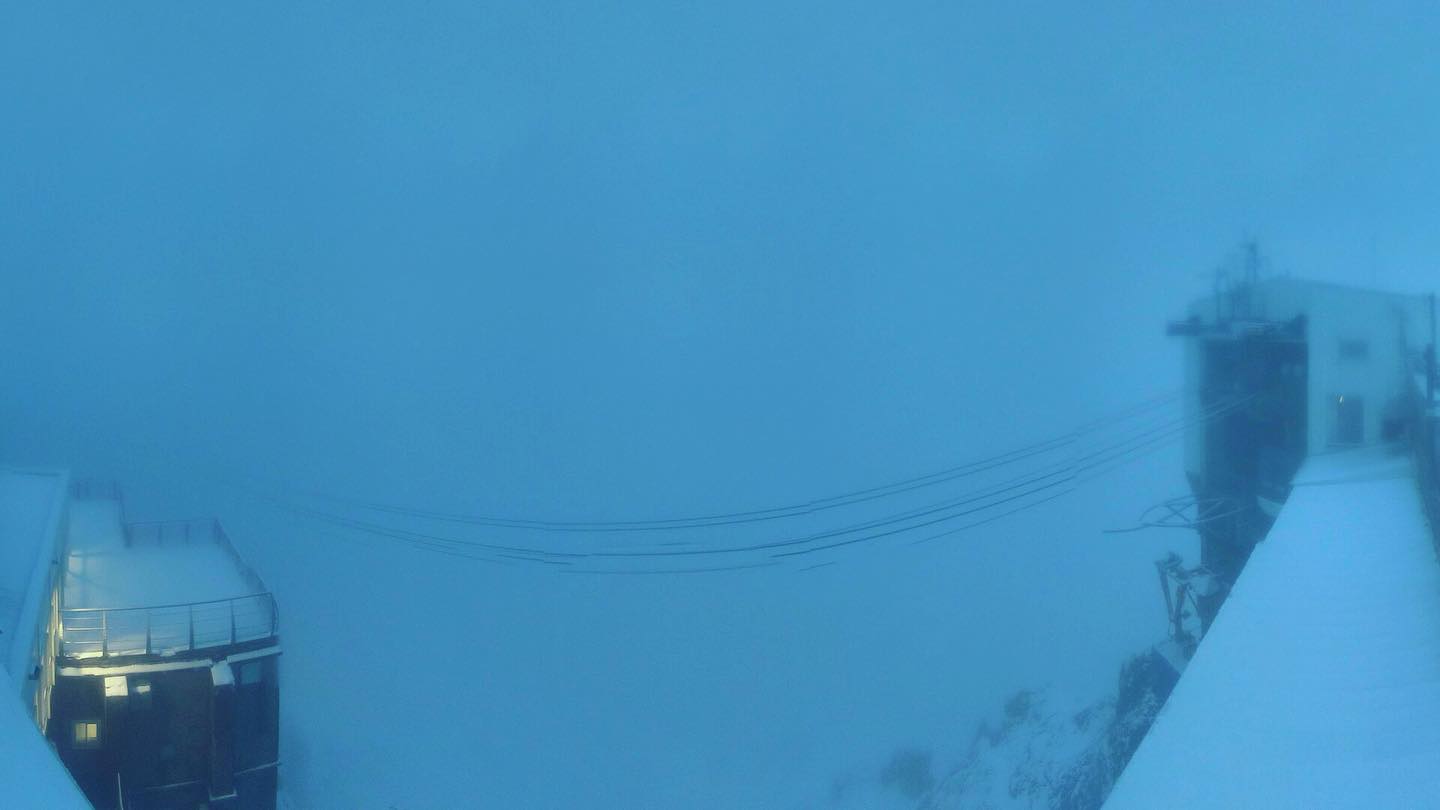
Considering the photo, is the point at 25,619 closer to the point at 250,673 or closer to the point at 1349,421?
the point at 250,673

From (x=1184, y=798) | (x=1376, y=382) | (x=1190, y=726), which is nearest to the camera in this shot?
(x=1184, y=798)

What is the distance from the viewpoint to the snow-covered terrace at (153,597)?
7.47 metres

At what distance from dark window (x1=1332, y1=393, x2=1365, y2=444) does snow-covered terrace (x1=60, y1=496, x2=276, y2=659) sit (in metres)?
11.1

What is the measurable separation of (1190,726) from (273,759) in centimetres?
716

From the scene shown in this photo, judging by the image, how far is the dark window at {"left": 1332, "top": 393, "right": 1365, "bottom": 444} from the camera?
33.2 ft

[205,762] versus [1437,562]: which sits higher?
[1437,562]

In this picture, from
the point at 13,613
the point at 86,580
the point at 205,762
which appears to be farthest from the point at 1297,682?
the point at 86,580

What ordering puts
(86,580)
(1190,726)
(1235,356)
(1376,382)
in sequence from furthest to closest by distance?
(1235,356)
(1376,382)
(86,580)
(1190,726)

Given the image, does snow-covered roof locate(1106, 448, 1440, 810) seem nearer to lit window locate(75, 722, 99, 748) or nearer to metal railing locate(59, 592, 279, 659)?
metal railing locate(59, 592, 279, 659)

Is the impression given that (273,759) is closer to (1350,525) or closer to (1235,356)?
(1350,525)

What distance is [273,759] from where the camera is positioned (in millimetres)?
7824

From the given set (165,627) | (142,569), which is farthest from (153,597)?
(142,569)

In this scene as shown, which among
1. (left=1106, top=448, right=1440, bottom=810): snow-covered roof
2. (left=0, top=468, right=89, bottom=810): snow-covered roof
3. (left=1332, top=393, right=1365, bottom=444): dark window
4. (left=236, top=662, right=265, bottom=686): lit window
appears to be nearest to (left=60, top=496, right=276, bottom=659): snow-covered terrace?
(left=236, top=662, right=265, bottom=686): lit window

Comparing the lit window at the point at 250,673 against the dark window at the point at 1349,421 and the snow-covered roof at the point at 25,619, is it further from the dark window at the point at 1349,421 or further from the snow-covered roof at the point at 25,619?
the dark window at the point at 1349,421
